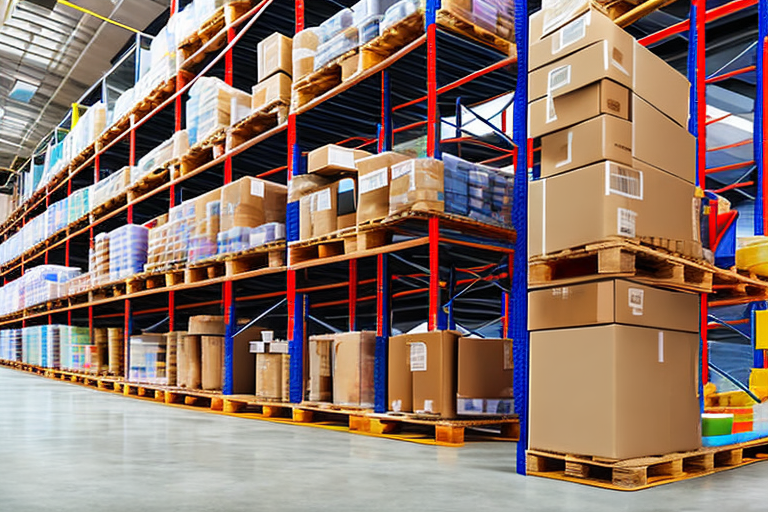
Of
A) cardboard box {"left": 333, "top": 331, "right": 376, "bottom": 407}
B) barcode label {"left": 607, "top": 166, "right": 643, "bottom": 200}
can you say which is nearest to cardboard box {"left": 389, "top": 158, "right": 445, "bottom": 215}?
cardboard box {"left": 333, "top": 331, "right": 376, "bottom": 407}

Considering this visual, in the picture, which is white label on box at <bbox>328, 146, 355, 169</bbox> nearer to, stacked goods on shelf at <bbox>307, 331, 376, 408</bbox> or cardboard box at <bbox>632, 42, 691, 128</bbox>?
stacked goods on shelf at <bbox>307, 331, 376, 408</bbox>

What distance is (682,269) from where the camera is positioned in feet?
10.8

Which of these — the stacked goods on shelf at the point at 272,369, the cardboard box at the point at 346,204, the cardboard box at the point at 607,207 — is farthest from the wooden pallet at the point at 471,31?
the stacked goods on shelf at the point at 272,369

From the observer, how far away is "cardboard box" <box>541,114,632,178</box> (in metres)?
3.09

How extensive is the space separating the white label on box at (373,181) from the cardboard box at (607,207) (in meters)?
1.75

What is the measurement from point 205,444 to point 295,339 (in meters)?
1.88

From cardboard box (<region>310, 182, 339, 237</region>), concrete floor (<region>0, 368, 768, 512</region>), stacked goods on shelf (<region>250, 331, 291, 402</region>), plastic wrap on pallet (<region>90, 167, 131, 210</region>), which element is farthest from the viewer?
plastic wrap on pallet (<region>90, 167, 131, 210</region>)

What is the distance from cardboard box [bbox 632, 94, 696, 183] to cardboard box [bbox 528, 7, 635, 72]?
216 mm

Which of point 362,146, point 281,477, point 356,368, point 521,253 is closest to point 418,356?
point 356,368

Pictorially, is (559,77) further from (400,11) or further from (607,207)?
(400,11)

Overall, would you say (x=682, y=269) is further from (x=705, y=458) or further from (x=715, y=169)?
(x=715, y=169)

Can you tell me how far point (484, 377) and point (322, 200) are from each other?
206 cm

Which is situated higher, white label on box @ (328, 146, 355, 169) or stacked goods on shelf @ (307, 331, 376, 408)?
white label on box @ (328, 146, 355, 169)

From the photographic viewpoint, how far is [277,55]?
22.4 ft
